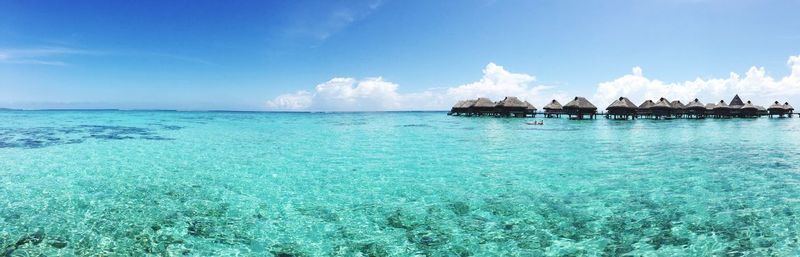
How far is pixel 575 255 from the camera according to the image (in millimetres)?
6117

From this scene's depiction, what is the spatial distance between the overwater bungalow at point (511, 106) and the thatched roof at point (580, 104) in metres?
→ 8.50

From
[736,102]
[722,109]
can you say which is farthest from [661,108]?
[736,102]

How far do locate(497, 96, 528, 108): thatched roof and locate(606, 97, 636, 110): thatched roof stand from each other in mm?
13415

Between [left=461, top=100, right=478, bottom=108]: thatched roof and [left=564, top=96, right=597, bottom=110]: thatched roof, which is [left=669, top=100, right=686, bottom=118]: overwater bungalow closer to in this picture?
[left=564, top=96, right=597, bottom=110]: thatched roof

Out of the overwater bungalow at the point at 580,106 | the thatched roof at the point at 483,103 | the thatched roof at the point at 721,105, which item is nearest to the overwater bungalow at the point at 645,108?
the overwater bungalow at the point at 580,106

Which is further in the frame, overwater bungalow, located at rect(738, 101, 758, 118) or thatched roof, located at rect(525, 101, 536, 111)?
thatched roof, located at rect(525, 101, 536, 111)

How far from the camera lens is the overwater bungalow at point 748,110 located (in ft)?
224

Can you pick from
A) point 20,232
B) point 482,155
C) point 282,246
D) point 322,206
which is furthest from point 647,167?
point 20,232

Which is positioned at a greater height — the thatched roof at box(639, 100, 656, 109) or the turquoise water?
the thatched roof at box(639, 100, 656, 109)

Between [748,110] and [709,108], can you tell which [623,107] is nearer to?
[709,108]

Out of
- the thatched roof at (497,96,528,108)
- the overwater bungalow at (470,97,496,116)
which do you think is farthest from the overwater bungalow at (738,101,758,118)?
the overwater bungalow at (470,97,496,116)

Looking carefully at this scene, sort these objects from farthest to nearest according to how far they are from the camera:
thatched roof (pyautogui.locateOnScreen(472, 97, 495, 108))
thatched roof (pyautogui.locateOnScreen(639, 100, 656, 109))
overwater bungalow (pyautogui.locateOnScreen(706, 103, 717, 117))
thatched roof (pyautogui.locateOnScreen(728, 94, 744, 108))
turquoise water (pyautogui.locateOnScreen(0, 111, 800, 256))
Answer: thatched roof (pyautogui.locateOnScreen(472, 97, 495, 108)), thatched roof (pyautogui.locateOnScreen(728, 94, 744, 108)), overwater bungalow (pyautogui.locateOnScreen(706, 103, 717, 117)), thatched roof (pyautogui.locateOnScreen(639, 100, 656, 109)), turquoise water (pyautogui.locateOnScreen(0, 111, 800, 256))

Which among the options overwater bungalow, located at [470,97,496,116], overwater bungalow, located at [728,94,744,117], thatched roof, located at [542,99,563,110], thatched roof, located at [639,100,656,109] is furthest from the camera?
overwater bungalow, located at [470,97,496,116]

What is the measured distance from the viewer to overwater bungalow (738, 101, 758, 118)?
224ft
